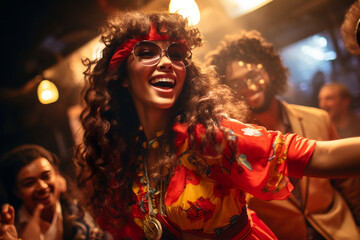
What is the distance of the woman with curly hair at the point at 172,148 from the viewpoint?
104cm

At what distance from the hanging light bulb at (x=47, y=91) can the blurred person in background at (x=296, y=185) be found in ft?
10.2

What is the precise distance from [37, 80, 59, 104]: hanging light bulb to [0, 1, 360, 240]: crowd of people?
86.1 inches

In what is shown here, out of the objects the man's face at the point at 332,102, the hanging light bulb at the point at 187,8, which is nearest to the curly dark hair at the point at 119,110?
the hanging light bulb at the point at 187,8

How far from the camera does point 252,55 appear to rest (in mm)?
1722

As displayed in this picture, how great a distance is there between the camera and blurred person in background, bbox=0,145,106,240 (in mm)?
1578

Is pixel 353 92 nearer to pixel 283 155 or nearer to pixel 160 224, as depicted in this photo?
pixel 283 155

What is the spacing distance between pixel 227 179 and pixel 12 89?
17.0 feet

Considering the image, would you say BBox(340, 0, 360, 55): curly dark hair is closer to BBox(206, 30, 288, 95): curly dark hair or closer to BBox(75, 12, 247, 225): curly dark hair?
BBox(206, 30, 288, 95): curly dark hair

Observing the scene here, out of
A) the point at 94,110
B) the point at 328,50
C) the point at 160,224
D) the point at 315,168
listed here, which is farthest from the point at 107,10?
the point at 315,168

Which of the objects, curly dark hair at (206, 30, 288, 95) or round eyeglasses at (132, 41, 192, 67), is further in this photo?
curly dark hair at (206, 30, 288, 95)

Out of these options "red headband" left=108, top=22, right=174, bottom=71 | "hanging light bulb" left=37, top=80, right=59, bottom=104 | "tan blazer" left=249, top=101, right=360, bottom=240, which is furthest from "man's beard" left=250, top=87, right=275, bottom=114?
"hanging light bulb" left=37, top=80, right=59, bottom=104

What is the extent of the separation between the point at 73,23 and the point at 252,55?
3318mm

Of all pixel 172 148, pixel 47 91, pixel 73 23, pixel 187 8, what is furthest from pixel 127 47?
pixel 73 23

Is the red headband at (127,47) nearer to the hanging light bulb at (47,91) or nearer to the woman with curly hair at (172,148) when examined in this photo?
the woman with curly hair at (172,148)
